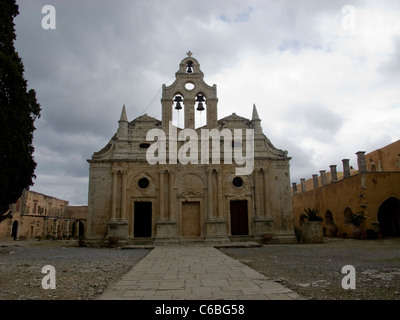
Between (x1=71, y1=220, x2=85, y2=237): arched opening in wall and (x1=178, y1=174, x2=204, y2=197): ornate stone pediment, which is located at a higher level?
(x1=178, y1=174, x2=204, y2=197): ornate stone pediment

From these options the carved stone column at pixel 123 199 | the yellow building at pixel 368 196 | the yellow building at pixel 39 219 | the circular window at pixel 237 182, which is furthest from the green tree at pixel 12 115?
the yellow building at pixel 368 196

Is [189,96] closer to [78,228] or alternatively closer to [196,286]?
[196,286]

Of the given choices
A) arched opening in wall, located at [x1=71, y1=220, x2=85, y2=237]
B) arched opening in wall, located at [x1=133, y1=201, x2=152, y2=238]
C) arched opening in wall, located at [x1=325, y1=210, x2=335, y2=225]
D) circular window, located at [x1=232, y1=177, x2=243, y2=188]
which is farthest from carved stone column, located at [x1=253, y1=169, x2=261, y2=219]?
arched opening in wall, located at [x1=71, y1=220, x2=85, y2=237]

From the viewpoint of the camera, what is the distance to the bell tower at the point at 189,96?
2147 cm

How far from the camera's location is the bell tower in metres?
21.5

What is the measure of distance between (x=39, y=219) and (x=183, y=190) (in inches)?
1006

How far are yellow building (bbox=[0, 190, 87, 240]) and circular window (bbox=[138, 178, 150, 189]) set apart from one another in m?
16.9

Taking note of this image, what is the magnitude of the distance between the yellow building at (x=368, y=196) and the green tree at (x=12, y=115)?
68.9 ft

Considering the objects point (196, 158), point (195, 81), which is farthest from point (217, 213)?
point (195, 81)

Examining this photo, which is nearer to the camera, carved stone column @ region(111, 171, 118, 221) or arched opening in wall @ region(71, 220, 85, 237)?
carved stone column @ region(111, 171, 118, 221)

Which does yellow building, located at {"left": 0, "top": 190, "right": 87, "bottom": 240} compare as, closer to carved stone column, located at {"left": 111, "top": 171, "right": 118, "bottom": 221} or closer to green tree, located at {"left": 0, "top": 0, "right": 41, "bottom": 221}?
carved stone column, located at {"left": 111, "top": 171, "right": 118, "bottom": 221}

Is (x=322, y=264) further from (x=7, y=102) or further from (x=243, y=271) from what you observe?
(x=7, y=102)

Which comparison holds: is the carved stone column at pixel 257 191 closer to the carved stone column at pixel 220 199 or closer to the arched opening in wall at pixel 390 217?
the carved stone column at pixel 220 199
